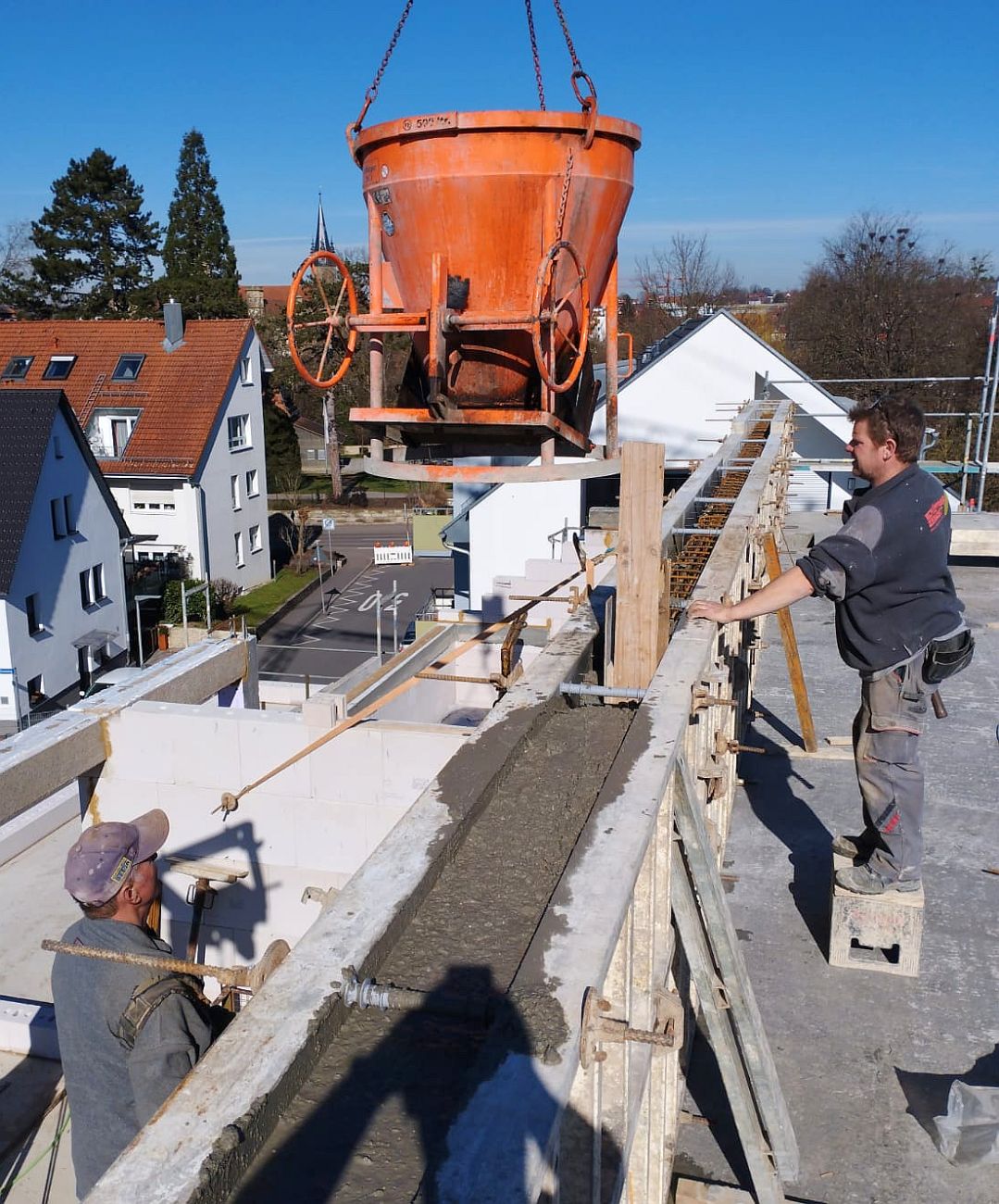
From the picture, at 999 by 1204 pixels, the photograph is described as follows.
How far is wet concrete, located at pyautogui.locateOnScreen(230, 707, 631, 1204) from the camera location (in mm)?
1996

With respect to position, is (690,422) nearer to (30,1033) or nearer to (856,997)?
(30,1033)

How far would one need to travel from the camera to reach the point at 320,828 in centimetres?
886

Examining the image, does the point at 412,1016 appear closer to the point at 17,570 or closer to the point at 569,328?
the point at 569,328

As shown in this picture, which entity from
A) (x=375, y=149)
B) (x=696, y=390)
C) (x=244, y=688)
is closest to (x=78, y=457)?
(x=696, y=390)

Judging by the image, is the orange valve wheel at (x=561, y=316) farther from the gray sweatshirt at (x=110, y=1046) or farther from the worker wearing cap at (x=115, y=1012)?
the gray sweatshirt at (x=110, y=1046)

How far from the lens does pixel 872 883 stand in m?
4.96

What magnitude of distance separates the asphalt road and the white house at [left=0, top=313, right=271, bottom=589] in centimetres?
360

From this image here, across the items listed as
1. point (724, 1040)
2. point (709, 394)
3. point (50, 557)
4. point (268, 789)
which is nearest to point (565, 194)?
point (724, 1040)

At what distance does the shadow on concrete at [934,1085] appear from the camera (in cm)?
422

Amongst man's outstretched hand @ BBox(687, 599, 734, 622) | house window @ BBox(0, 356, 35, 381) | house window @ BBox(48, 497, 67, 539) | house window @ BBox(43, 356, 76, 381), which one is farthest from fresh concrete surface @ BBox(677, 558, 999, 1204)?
house window @ BBox(0, 356, 35, 381)

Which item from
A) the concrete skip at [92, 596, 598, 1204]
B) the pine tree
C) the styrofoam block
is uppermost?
the pine tree

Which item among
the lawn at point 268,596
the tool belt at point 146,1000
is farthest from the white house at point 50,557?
the tool belt at point 146,1000

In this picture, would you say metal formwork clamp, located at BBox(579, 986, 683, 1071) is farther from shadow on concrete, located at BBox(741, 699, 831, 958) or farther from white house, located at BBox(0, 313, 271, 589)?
white house, located at BBox(0, 313, 271, 589)

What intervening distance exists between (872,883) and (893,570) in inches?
61.3
